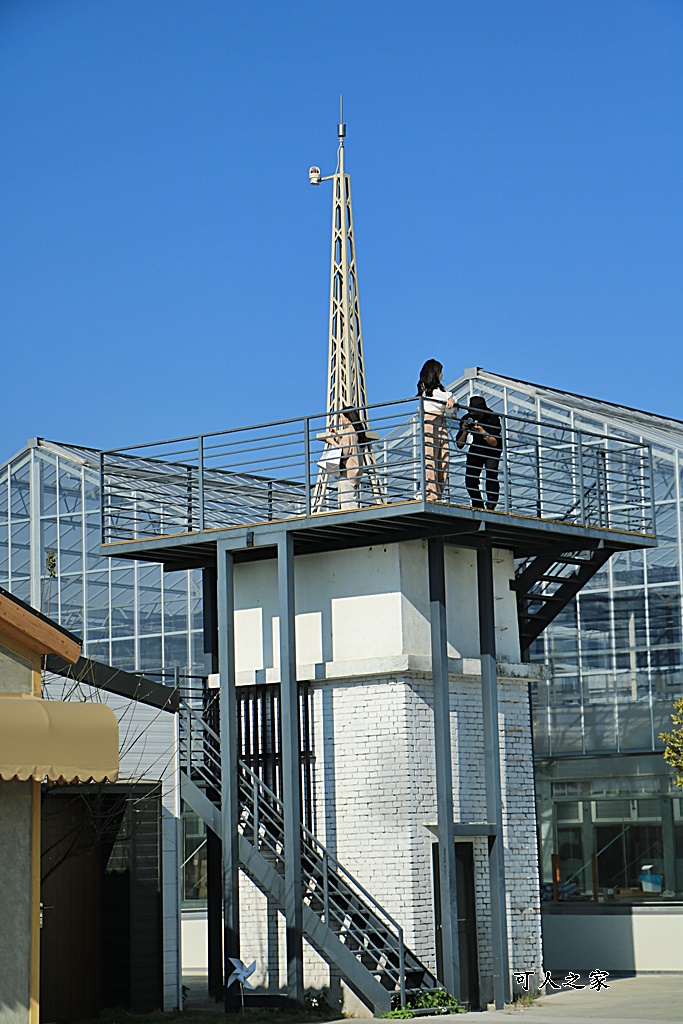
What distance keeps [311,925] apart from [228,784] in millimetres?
1995

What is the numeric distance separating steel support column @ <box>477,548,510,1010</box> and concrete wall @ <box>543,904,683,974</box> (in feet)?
18.2

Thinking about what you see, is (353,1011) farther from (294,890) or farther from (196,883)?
(196,883)

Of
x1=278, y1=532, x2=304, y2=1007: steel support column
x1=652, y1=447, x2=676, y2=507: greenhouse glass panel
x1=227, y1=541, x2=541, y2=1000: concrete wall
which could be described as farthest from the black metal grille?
x1=652, y1=447, x2=676, y2=507: greenhouse glass panel

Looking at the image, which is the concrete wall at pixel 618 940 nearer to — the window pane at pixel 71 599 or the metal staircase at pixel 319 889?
the metal staircase at pixel 319 889

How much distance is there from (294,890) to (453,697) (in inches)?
135

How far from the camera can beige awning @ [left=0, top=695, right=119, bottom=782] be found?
45.8 feet

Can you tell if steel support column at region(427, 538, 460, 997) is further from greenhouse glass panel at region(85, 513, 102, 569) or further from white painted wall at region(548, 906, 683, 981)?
greenhouse glass panel at region(85, 513, 102, 569)

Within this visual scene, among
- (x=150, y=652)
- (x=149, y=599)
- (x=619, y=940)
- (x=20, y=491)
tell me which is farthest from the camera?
(x=20, y=491)

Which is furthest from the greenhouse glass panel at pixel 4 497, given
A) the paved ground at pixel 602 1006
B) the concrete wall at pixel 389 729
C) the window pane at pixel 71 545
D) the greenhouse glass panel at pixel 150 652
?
the concrete wall at pixel 389 729

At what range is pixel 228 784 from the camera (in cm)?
2025

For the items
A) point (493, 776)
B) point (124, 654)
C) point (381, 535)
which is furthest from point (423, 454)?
point (124, 654)

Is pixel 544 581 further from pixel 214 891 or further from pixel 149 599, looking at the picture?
pixel 149 599

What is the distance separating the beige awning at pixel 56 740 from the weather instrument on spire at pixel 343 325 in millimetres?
6644

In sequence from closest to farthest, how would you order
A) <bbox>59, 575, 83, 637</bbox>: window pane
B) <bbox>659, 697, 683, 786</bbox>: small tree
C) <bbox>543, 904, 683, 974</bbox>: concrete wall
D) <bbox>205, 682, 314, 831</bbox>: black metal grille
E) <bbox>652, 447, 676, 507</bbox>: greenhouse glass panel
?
<bbox>205, 682, 314, 831</bbox>: black metal grille → <bbox>659, 697, 683, 786</bbox>: small tree → <bbox>543, 904, 683, 974</bbox>: concrete wall → <bbox>652, 447, 676, 507</bbox>: greenhouse glass panel → <bbox>59, 575, 83, 637</bbox>: window pane
